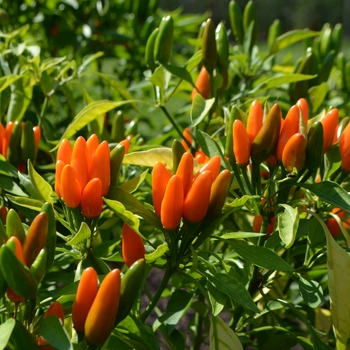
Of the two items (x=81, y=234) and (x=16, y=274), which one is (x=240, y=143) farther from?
(x=16, y=274)

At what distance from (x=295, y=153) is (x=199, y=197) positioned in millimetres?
166

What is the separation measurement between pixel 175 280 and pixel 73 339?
1.23 feet

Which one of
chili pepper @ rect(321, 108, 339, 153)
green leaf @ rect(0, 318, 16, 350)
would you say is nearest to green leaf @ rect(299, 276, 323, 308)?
chili pepper @ rect(321, 108, 339, 153)

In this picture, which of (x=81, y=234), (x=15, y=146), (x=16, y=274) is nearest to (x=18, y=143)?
(x=15, y=146)

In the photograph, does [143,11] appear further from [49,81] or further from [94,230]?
[94,230]

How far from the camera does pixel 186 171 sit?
0.79 m

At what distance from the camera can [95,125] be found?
1.25 m

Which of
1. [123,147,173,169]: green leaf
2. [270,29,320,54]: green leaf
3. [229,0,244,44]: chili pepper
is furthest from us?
[229,0,244,44]: chili pepper

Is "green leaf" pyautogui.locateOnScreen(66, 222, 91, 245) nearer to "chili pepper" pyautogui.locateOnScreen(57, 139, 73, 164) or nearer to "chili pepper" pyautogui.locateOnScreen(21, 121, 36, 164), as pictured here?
"chili pepper" pyautogui.locateOnScreen(57, 139, 73, 164)

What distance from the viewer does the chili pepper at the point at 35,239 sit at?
2.25 ft

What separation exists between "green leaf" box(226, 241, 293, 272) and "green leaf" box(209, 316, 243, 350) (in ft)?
0.32

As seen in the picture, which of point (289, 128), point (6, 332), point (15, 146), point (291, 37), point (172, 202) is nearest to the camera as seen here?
point (6, 332)

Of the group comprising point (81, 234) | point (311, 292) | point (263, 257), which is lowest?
point (311, 292)

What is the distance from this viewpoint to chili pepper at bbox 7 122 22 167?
103cm
